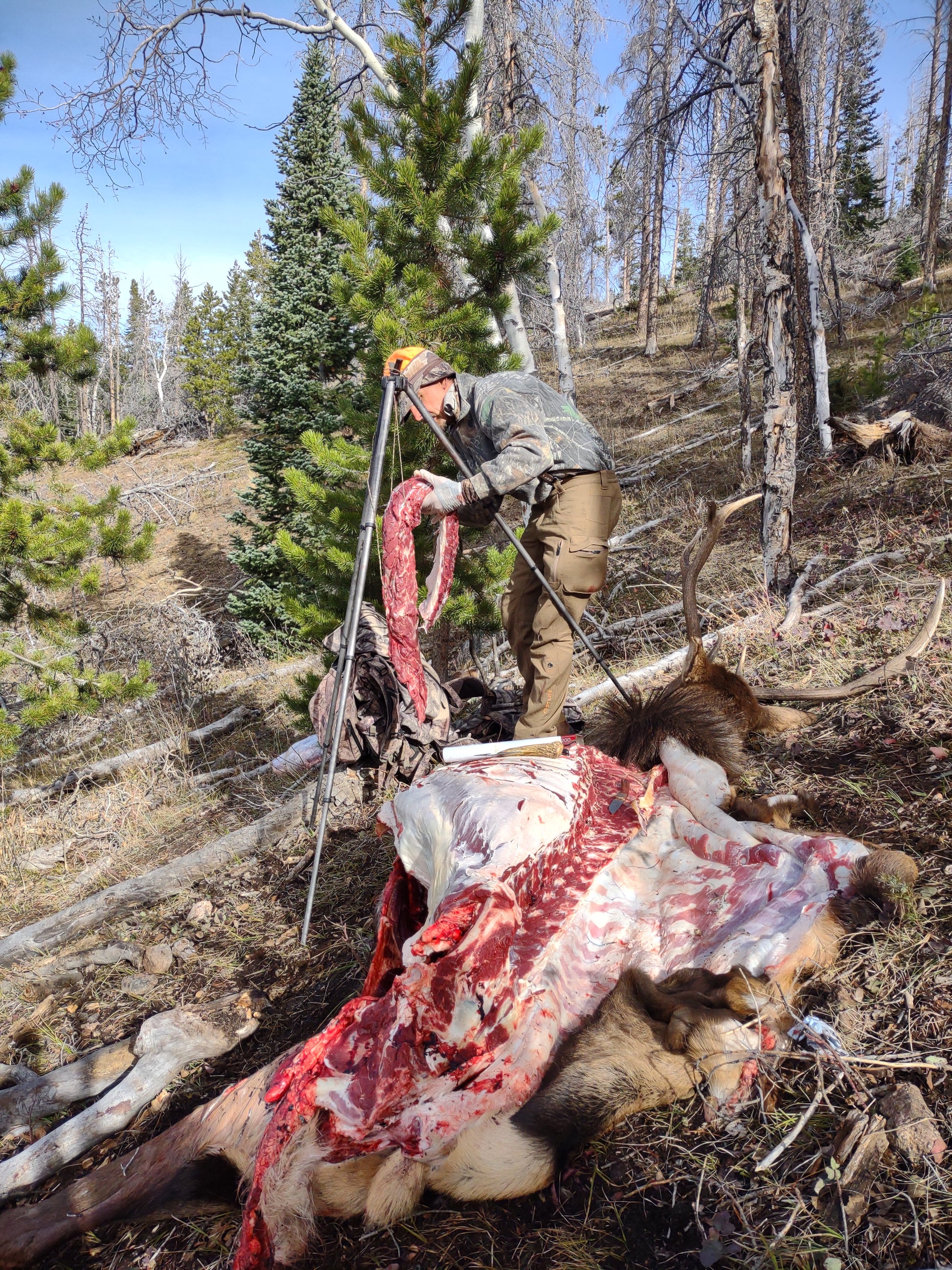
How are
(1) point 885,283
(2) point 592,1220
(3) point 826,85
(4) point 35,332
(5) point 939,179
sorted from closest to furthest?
(2) point 592,1220
(4) point 35,332
(5) point 939,179
(1) point 885,283
(3) point 826,85

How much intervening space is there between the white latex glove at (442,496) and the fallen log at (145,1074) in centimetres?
218

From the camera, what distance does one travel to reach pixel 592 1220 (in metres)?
1.60

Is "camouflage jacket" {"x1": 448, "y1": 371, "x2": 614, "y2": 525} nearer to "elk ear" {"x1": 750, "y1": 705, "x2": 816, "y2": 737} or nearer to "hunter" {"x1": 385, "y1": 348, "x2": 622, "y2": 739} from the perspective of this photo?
"hunter" {"x1": 385, "y1": 348, "x2": 622, "y2": 739}

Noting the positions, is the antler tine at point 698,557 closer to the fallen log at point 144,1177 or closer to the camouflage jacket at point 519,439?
the camouflage jacket at point 519,439

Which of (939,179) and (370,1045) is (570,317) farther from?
(370,1045)

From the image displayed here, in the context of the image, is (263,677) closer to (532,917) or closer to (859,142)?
(532,917)

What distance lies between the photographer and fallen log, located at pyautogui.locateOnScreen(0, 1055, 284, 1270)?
199 centimetres

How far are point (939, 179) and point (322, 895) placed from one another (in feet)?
68.1

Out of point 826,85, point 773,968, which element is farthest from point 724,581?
point 826,85

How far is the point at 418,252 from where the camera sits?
5191 millimetres

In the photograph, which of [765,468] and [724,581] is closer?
[765,468]

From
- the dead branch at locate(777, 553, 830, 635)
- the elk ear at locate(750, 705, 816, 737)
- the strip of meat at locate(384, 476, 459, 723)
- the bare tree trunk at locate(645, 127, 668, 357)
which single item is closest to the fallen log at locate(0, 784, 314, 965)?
the strip of meat at locate(384, 476, 459, 723)

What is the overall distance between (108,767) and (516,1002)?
6256mm

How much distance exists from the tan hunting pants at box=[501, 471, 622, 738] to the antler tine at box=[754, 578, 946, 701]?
39.4 inches
